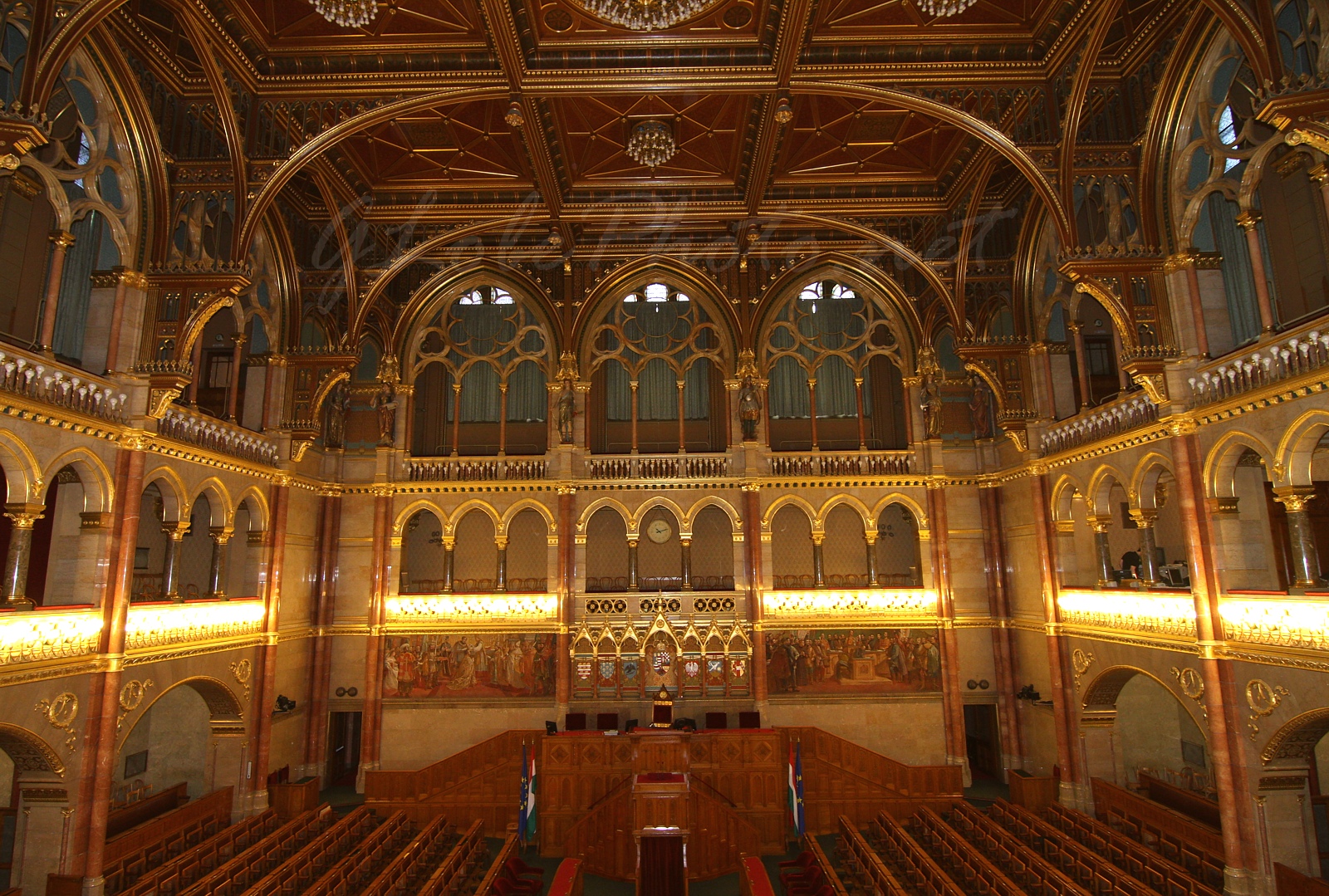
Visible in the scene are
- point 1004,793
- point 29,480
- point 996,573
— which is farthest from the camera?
point 996,573

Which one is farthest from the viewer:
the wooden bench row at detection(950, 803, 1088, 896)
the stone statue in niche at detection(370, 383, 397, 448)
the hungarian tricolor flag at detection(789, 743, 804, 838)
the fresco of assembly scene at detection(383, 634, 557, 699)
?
the stone statue in niche at detection(370, 383, 397, 448)

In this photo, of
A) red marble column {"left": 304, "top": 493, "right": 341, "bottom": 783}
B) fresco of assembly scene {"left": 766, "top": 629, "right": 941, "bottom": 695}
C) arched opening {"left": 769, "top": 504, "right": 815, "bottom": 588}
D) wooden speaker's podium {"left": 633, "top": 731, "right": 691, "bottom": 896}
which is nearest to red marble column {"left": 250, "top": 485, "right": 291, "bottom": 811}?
red marble column {"left": 304, "top": 493, "right": 341, "bottom": 783}

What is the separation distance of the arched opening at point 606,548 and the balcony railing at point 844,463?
5.66m

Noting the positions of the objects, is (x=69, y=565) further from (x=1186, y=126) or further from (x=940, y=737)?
(x=1186, y=126)

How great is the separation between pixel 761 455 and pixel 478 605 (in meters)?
10.0

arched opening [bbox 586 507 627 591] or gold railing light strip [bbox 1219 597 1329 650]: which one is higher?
arched opening [bbox 586 507 627 591]

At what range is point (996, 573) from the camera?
24.8 meters

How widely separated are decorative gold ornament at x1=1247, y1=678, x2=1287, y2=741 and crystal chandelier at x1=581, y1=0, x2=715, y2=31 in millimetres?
15249

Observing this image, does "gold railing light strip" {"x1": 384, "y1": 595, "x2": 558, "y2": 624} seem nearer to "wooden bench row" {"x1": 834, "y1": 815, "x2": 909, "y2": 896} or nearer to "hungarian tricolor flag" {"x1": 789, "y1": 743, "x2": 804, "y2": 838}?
"hungarian tricolor flag" {"x1": 789, "y1": 743, "x2": 804, "y2": 838}

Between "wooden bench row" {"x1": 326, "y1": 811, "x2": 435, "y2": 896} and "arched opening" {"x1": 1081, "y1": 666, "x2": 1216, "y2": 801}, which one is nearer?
"wooden bench row" {"x1": 326, "y1": 811, "x2": 435, "y2": 896}

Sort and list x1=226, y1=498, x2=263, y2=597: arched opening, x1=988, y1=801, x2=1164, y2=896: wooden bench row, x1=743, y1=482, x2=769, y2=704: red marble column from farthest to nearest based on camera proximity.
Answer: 1. x1=743, y1=482, x2=769, y2=704: red marble column
2. x1=226, y1=498, x2=263, y2=597: arched opening
3. x1=988, y1=801, x2=1164, y2=896: wooden bench row

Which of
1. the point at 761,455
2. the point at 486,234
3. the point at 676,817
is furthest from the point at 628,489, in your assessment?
the point at 676,817

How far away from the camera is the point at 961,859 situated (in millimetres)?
16250

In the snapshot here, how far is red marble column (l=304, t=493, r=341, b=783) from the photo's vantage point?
24094 mm
